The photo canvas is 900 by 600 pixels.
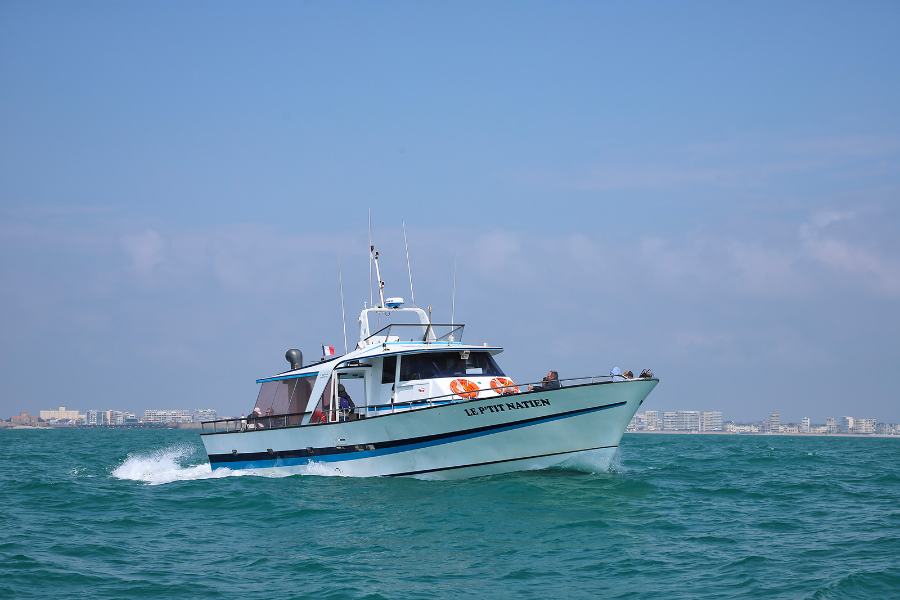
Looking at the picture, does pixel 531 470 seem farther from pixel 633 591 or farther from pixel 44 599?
pixel 44 599

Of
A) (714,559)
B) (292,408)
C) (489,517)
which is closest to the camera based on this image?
(714,559)

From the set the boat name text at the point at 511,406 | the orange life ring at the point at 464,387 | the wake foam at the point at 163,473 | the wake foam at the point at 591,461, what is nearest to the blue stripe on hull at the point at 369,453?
the boat name text at the point at 511,406

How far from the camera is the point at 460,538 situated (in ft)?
42.1

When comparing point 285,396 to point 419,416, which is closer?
point 419,416

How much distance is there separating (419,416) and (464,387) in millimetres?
1954

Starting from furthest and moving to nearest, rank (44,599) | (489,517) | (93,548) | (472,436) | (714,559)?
(472,436) < (489,517) < (93,548) < (714,559) < (44,599)

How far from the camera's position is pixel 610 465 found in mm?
18578

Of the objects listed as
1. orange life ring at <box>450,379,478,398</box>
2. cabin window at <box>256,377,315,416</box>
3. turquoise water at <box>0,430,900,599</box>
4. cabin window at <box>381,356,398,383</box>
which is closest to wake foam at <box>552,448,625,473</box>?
turquoise water at <box>0,430,900,599</box>

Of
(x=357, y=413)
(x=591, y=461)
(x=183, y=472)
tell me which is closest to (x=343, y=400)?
(x=357, y=413)

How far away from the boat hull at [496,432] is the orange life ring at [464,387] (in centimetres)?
147

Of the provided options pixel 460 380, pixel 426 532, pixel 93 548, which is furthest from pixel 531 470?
pixel 93 548

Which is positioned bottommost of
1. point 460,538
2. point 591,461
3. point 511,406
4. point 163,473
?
point 163,473

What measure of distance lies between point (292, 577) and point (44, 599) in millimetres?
3080

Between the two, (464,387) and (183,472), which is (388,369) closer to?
(464,387)
